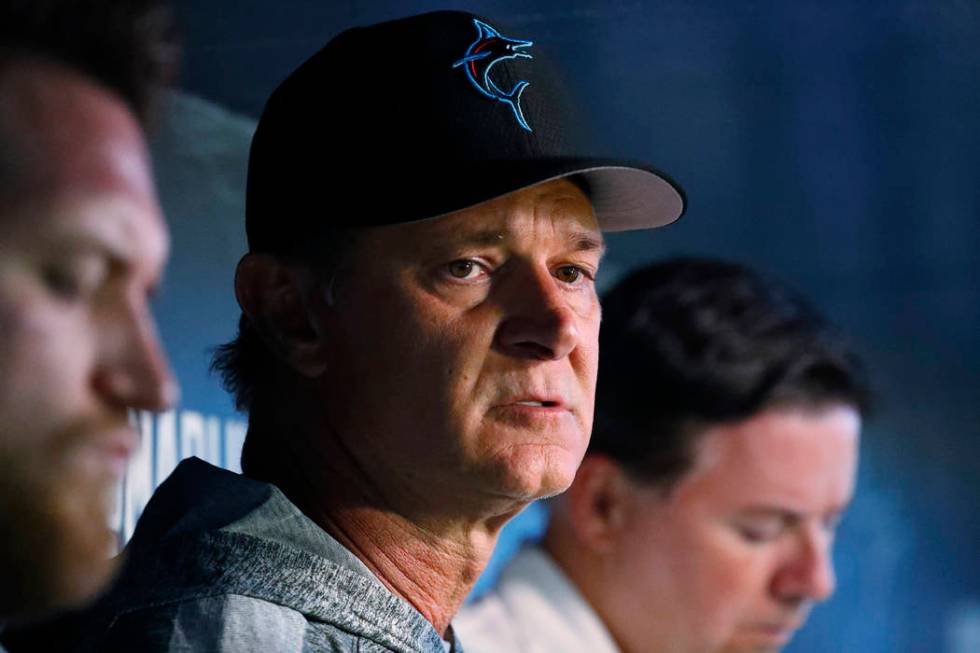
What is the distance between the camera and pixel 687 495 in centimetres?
200

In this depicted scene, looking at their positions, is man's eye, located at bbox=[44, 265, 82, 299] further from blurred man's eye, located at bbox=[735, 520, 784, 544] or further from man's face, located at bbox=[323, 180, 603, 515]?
blurred man's eye, located at bbox=[735, 520, 784, 544]

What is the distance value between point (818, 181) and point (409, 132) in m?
1.54

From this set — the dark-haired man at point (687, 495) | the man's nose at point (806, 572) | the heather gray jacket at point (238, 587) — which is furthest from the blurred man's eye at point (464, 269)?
the man's nose at point (806, 572)

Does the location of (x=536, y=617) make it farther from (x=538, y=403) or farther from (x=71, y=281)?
(x=71, y=281)

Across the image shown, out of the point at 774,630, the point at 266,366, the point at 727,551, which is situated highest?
the point at 266,366

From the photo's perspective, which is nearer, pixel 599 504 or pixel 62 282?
pixel 62 282

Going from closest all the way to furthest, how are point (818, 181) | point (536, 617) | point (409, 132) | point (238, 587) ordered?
point (238, 587)
point (409, 132)
point (536, 617)
point (818, 181)

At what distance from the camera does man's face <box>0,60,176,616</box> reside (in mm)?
643

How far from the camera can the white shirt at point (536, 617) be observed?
194 cm

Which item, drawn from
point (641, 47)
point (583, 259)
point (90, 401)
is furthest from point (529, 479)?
point (641, 47)

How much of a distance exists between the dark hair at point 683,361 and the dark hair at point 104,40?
131cm

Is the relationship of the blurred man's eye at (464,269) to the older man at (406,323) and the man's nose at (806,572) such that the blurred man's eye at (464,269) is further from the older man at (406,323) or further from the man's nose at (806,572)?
the man's nose at (806,572)

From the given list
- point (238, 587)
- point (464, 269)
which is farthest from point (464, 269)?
point (238, 587)

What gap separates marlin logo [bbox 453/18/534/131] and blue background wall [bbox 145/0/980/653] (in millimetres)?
61
